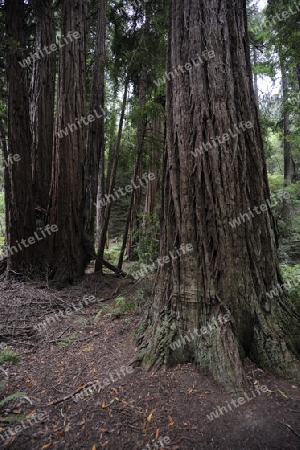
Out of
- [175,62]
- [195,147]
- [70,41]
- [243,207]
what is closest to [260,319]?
[243,207]

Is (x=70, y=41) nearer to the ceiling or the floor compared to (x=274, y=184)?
nearer to the ceiling

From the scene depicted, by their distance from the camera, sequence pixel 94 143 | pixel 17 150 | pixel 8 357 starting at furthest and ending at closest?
pixel 94 143 → pixel 17 150 → pixel 8 357

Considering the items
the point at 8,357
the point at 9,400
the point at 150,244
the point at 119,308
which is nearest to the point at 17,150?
the point at 150,244

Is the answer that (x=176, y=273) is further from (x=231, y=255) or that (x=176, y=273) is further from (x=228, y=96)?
(x=228, y=96)

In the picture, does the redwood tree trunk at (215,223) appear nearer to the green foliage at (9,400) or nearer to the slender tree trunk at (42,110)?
the green foliage at (9,400)

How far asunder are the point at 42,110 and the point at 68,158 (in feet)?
7.00

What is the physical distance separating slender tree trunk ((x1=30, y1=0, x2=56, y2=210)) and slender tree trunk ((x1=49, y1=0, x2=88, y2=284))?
1.09m

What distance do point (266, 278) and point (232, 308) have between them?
0.54 meters

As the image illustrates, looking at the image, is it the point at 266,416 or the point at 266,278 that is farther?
the point at 266,278

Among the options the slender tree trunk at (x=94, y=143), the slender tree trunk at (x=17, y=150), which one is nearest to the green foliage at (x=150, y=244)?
the slender tree trunk at (x=94, y=143)

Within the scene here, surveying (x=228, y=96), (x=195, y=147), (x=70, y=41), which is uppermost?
(x=70, y=41)

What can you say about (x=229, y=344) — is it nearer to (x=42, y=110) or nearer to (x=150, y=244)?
(x=150, y=244)

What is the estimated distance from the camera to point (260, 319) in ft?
8.98

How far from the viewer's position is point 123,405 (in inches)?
90.0
